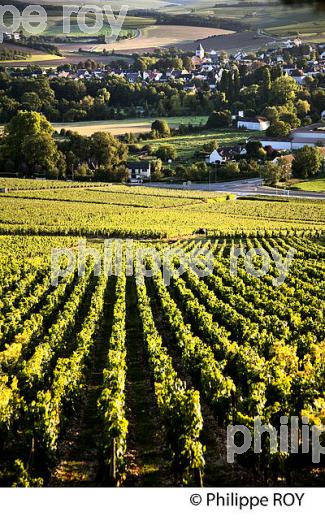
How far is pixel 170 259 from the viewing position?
126 feet

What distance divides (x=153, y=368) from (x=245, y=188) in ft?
202

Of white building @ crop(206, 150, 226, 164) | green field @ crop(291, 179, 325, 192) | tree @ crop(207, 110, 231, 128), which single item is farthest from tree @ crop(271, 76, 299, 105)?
Answer: green field @ crop(291, 179, 325, 192)

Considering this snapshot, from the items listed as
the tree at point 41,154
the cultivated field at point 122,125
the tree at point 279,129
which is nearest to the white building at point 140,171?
the tree at point 41,154

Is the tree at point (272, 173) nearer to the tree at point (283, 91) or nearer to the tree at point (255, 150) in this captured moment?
the tree at point (255, 150)

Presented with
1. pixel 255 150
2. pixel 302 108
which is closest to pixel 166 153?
pixel 255 150

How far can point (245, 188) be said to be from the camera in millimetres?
→ 79750

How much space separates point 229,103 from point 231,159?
30720 mm

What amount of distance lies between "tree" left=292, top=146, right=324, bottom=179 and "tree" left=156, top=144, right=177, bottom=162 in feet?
52.1

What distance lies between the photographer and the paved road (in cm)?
7519

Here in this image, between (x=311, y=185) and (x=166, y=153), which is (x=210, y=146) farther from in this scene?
(x=311, y=185)

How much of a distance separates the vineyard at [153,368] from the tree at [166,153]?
4665cm

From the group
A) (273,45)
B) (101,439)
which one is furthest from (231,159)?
(273,45)

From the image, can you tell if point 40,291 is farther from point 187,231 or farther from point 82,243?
point 187,231

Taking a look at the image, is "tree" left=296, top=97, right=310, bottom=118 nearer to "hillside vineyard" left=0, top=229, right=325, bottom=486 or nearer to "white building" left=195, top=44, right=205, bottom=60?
"hillside vineyard" left=0, top=229, right=325, bottom=486
